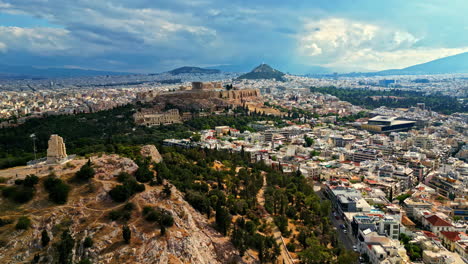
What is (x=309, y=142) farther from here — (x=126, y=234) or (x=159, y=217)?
(x=126, y=234)

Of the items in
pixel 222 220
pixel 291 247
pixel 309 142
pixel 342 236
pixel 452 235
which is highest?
pixel 222 220

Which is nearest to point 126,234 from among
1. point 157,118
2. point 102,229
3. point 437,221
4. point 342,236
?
point 102,229

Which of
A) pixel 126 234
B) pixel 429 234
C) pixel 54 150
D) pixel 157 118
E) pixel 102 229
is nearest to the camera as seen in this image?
pixel 126 234

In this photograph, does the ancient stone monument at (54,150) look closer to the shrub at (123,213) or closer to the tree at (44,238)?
the shrub at (123,213)

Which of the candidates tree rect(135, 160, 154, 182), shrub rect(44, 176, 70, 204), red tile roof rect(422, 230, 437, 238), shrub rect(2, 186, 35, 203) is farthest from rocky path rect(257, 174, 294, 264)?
shrub rect(2, 186, 35, 203)

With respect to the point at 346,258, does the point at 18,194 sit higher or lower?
Result: higher

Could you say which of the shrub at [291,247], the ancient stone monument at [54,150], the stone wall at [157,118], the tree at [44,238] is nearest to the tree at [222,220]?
the shrub at [291,247]

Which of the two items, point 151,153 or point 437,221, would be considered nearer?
point 437,221

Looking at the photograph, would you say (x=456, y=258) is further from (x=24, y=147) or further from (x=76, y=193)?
(x=24, y=147)

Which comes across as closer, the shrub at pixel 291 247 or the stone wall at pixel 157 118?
the shrub at pixel 291 247
